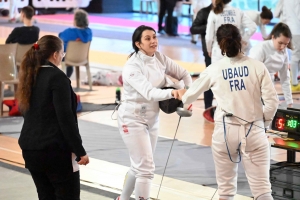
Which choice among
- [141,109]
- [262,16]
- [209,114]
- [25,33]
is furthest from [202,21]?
[141,109]

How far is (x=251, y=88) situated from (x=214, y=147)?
0.48 m

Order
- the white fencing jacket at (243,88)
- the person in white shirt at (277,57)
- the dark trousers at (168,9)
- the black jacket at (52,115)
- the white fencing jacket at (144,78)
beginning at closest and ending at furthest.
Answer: the black jacket at (52,115)
the white fencing jacket at (243,88)
the white fencing jacket at (144,78)
the person in white shirt at (277,57)
the dark trousers at (168,9)

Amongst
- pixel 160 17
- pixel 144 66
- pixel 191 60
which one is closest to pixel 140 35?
pixel 144 66

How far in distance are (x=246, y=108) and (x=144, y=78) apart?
0.76 meters

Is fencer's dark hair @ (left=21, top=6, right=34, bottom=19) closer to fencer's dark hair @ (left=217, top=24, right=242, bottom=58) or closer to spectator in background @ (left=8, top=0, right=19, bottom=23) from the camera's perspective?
fencer's dark hair @ (left=217, top=24, right=242, bottom=58)

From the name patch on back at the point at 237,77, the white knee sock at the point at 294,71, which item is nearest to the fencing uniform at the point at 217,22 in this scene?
the white knee sock at the point at 294,71

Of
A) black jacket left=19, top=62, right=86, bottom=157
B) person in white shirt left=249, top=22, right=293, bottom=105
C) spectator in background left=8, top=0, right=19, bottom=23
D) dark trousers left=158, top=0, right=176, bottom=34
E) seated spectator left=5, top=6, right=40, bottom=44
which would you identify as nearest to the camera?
black jacket left=19, top=62, right=86, bottom=157

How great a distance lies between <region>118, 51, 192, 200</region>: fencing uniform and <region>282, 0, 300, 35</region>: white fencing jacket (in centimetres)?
609

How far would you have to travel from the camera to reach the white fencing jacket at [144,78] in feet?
14.6

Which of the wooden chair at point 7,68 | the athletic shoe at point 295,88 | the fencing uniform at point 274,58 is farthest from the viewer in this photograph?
the athletic shoe at point 295,88

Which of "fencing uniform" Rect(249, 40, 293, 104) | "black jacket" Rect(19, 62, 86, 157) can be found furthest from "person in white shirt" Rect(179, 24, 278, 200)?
"fencing uniform" Rect(249, 40, 293, 104)

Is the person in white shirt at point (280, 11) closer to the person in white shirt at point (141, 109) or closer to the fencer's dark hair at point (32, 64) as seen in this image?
the person in white shirt at point (141, 109)

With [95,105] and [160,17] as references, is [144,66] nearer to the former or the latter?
[95,105]

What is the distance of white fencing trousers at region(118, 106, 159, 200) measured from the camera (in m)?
4.57
